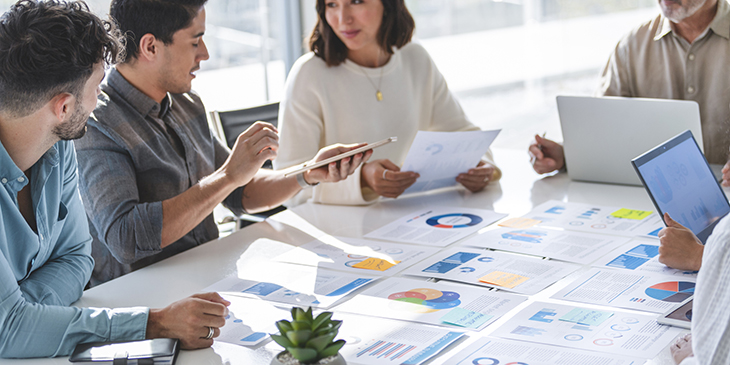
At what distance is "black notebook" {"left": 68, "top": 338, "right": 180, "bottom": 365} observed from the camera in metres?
1.17

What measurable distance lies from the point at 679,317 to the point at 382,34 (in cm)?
161

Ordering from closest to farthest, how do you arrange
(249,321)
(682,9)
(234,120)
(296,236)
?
1. (249,321)
2. (296,236)
3. (682,9)
4. (234,120)

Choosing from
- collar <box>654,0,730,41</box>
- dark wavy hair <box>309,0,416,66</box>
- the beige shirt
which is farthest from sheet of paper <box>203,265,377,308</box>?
collar <box>654,0,730,41</box>

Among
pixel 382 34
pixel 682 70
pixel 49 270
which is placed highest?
pixel 382 34

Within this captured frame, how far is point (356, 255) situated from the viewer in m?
1.77

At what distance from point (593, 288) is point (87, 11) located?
121 centimetres

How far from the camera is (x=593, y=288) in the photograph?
1.46 metres

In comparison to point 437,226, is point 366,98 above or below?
above

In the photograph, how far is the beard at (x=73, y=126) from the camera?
4.46ft

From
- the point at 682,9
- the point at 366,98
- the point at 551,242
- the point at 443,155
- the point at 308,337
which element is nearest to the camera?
the point at 308,337

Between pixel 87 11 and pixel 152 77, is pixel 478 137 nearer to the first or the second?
pixel 152 77

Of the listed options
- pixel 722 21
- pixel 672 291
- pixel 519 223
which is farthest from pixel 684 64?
pixel 672 291

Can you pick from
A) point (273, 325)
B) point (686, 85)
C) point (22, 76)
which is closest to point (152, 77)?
point (22, 76)

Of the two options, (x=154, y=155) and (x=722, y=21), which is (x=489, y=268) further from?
(x=722, y=21)
